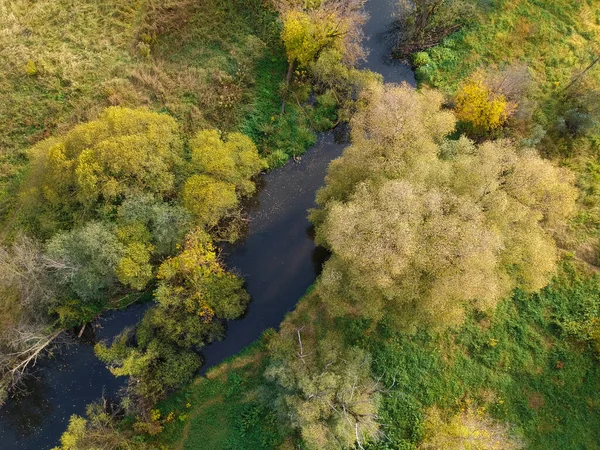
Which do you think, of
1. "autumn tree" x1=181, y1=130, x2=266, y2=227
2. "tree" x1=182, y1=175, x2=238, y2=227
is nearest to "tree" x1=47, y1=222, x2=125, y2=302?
"tree" x1=182, y1=175, x2=238, y2=227

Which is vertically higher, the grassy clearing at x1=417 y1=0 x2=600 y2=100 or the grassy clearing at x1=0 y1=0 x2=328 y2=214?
the grassy clearing at x1=417 y1=0 x2=600 y2=100

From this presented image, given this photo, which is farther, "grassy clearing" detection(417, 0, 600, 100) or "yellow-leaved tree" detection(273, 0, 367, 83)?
"grassy clearing" detection(417, 0, 600, 100)

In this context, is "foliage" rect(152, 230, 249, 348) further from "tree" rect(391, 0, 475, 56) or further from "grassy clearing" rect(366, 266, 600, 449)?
"tree" rect(391, 0, 475, 56)

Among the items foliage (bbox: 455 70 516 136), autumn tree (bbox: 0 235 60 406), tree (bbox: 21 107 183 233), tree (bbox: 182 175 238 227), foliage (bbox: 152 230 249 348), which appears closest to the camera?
autumn tree (bbox: 0 235 60 406)

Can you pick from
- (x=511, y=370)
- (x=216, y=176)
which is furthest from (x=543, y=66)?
(x=216, y=176)

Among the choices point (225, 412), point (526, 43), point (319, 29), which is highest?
point (526, 43)

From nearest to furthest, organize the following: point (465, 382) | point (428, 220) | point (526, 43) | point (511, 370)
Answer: point (428, 220) → point (465, 382) → point (511, 370) → point (526, 43)

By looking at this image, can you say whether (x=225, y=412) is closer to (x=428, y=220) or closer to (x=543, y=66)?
(x=428, y=220)
